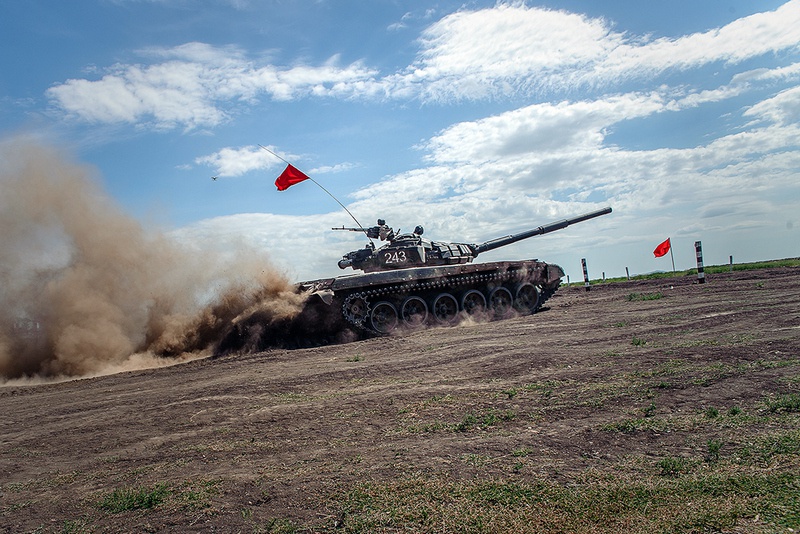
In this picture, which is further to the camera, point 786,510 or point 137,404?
point 137,404

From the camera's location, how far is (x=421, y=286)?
1808 cm

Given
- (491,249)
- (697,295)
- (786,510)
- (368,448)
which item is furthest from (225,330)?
(786,510)

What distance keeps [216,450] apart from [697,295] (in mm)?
15542

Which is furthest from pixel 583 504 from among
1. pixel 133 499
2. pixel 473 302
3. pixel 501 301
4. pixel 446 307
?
pixel 501 301

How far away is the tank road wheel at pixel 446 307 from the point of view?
18.7 meters

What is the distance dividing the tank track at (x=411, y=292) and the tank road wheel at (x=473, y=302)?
112 mm

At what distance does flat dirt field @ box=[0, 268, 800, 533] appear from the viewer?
395 cm

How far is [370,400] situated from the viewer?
25.4 feet

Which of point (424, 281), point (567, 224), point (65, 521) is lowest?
point (65, 521)

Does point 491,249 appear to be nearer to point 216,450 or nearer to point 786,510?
point 216,450

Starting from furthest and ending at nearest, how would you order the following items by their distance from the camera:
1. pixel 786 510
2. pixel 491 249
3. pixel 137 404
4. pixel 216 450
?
1. pixel 491 249
2. pixel 137 404
3. pixel 216 450
4. pixel 786 510

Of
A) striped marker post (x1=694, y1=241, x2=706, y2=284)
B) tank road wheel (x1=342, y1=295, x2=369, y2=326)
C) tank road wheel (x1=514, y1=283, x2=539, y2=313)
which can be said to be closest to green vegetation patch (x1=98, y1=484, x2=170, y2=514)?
tank road wheel (x1=342, y1=295, x2=369, y2=326)

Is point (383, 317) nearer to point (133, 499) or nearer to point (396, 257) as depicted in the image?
point (396, 257)

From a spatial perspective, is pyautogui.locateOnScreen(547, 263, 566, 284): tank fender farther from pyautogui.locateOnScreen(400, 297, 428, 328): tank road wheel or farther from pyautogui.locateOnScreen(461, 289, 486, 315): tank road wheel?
pyautogui.locateOnScreen(400, 297, 428, 328): tank road wheel
